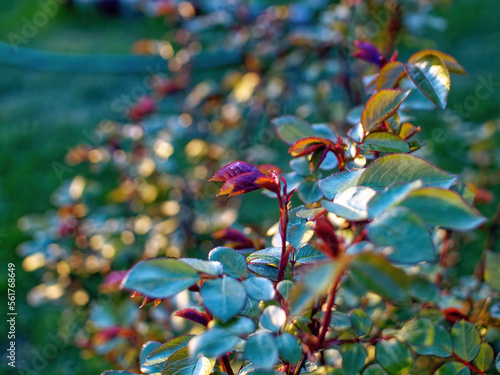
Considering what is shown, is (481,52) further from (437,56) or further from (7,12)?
(7,12)

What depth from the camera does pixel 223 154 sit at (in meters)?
2.04

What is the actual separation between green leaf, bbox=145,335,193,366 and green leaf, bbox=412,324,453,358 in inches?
13.2

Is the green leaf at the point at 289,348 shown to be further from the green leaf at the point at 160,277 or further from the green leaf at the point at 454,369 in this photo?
the green leaf at the point at 454,369

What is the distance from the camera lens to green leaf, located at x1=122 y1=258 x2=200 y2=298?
0.47 metres

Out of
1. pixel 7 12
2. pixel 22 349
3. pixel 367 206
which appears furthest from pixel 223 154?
pixel 7 12

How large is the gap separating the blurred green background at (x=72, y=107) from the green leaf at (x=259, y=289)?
1610 mm

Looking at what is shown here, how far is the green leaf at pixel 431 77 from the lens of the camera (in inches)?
24.6

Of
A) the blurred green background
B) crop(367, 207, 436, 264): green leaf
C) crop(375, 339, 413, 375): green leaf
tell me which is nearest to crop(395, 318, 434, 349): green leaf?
crop(375, 339, 413, 375): green leaf

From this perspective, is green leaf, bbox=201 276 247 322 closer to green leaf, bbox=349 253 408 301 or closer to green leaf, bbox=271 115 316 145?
green leaf, bbox=349 253 408 301

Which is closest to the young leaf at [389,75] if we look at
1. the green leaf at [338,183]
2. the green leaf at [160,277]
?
the green leaf at [338,183]

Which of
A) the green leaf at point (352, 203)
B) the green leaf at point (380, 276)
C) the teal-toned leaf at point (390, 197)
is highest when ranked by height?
the teal-toned leaf at point (390, 197)

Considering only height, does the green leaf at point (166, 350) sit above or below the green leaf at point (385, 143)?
below

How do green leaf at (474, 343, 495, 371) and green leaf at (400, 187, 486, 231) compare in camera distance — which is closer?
green leaf at (400, 187, 486, 231)

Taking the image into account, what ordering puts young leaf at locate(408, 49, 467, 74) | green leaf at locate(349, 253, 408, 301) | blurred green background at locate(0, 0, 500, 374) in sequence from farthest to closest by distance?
blurred green background at locate(0, 0, 500, 374) < young leaf at locate(408, 49, 467, 74) < green leaf at locate(349, 253, 408, 301)
